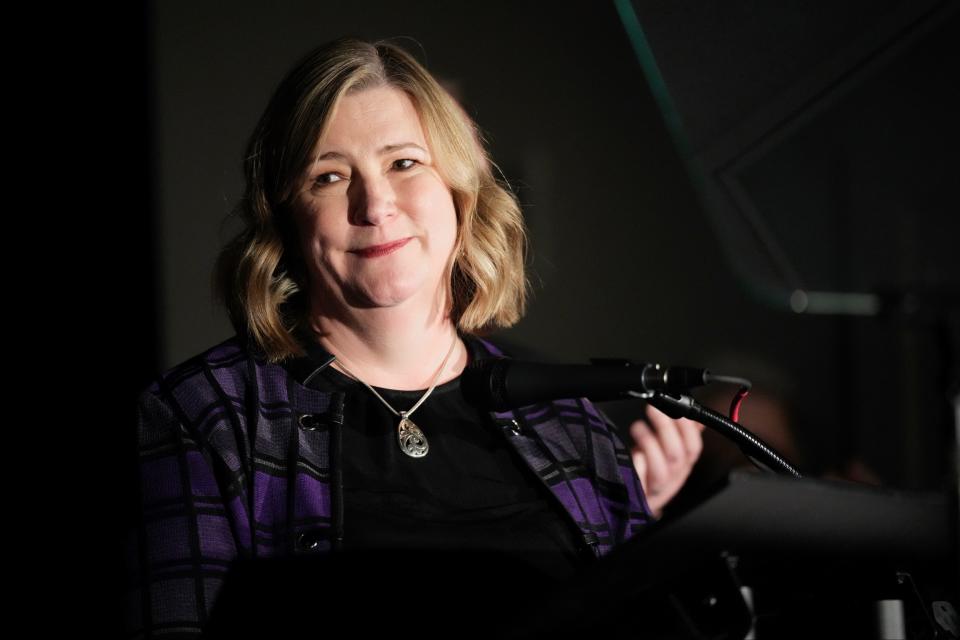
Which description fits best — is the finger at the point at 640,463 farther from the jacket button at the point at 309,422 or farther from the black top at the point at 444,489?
the jacket button at the point at 309,422

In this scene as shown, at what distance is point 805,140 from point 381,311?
646mm

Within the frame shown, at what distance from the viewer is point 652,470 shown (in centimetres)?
150

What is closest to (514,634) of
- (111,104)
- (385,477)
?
(385,477)

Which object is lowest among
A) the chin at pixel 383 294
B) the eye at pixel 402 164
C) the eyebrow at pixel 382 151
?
the chin at pixel 383 294

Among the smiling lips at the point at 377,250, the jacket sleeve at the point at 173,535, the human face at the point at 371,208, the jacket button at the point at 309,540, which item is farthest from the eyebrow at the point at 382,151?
the jacket button at the point at 309,540

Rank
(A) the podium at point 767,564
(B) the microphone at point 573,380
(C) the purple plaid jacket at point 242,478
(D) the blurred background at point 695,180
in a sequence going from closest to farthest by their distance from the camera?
1. (A) the podium at point 767,564
2. (B) the microphone at point 573,380
3. (C) the purple plaid jacket at point 242,478
4. (D) the blurred background at point 695,180

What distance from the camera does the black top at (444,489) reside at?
121cm

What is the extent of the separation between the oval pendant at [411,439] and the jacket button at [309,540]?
17 centimetres

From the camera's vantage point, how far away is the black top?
121 centimetres

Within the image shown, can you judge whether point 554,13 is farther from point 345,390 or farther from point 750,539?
point 750,539

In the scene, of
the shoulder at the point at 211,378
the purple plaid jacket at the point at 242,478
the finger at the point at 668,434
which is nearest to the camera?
the purple plaid jacket at the point at 242,478

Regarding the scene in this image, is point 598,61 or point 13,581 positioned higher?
point 598,61

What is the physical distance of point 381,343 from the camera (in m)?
1.38

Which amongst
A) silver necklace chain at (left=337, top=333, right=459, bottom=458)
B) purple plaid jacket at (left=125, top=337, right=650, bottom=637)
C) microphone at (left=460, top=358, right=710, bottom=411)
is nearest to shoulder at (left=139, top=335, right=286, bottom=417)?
purple plaid jacket at (left=125, top=337, right=650, bottom=637)
